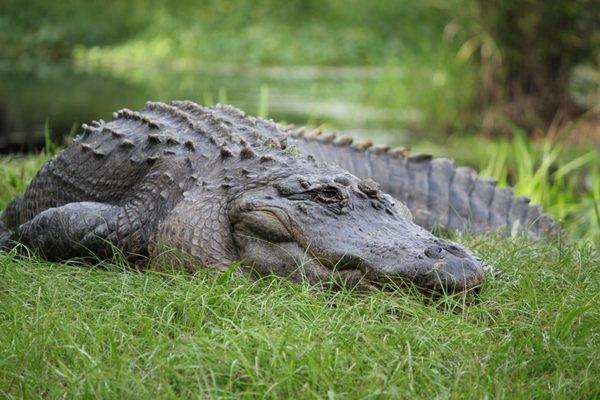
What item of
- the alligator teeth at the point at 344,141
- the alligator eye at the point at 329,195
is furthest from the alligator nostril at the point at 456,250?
the alligator teeth at the point at 344,141

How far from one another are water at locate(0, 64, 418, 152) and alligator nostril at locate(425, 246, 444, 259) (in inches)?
164

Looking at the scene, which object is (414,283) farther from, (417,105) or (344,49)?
(344,49)

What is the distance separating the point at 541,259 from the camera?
4.07m

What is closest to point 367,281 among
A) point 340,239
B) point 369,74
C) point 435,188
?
point 340,239

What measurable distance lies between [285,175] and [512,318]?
116 centimetres

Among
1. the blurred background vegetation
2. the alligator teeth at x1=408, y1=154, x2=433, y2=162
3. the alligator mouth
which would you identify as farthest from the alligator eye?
the blurred background vegetation

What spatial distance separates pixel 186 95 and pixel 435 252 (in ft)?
35.3

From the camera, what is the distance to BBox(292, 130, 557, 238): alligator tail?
5.11 metres

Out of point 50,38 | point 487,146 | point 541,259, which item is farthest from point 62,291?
point 50,38

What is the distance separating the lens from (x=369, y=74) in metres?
18.2

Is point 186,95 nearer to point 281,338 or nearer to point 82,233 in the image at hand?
point 82,233

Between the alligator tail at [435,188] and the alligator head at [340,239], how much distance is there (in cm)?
130

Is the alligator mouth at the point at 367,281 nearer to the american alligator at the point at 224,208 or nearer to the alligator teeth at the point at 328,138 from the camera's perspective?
the american alligator at the point at 224,208

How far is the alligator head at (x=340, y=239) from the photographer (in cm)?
335
